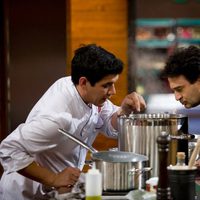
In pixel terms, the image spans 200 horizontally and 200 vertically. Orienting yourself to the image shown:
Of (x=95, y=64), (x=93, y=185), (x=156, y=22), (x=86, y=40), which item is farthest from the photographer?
(x=156, y=22)

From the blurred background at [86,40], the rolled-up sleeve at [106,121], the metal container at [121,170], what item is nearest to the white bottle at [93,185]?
the metal container at [121,170]

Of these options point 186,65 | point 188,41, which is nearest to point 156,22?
point 188,41

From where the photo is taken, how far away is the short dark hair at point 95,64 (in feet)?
8.98

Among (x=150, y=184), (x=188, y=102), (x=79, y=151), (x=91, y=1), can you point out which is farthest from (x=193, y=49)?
(x=91, y=1)

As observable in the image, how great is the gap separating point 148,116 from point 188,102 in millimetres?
465

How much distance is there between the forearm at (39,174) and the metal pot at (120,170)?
33 centimetres

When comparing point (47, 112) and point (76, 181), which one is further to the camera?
point (47, 112)

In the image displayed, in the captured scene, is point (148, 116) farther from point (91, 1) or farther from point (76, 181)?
point (91, 1)

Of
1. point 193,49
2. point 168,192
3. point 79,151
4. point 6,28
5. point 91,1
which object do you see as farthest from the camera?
point 91,1

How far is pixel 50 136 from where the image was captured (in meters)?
2.65

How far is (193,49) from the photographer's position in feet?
10.2

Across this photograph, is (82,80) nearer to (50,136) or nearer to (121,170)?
(50,136)

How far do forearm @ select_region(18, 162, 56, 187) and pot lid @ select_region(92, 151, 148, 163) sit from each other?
1.00 feet

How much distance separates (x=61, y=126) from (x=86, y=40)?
306cm
